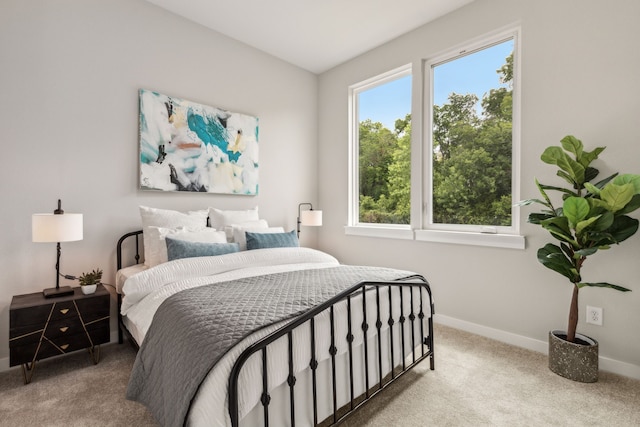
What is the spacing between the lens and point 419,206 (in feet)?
10.7

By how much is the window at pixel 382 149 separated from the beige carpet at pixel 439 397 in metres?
1.68

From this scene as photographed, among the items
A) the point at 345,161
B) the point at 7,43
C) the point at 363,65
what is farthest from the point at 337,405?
the point at 363,65

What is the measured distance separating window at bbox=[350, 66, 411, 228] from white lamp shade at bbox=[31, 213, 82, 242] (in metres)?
2.84

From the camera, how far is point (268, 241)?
9.35 ft

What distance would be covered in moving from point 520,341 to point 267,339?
7.81 feet

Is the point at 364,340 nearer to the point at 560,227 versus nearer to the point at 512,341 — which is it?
the point at 560,227

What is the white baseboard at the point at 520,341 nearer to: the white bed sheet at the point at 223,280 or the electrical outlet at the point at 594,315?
the electrical outlet at the point at 594,315

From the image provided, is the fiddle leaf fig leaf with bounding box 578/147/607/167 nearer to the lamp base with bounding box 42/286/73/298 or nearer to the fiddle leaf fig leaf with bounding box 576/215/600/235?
the fiddle leaf fig leaf with bounding box 576/215/600/235

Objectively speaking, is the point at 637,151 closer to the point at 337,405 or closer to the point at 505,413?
the point at 505,413

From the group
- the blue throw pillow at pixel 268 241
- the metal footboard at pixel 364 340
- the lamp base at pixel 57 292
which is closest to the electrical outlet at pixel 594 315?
the metal footboard at pixel 364 340

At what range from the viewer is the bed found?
3.85 feet

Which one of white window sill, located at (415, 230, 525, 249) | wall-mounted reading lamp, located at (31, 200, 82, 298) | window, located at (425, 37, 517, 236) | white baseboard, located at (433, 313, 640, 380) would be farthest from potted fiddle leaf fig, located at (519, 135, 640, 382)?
wall-mounted reading lamp, located at (31, 200, 82, 298)

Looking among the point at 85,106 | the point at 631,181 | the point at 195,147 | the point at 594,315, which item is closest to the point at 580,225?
the point at 631,181

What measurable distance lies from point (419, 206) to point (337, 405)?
2.19m
